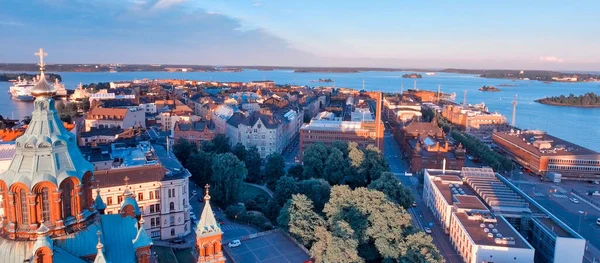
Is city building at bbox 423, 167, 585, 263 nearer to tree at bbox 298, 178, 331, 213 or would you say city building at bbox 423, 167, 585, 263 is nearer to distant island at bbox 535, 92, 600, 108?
tree at bbox 298, 178, 331, 213

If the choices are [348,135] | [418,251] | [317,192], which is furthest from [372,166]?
[418,251]

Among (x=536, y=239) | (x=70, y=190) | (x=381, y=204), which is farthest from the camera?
(x=536, y=239)

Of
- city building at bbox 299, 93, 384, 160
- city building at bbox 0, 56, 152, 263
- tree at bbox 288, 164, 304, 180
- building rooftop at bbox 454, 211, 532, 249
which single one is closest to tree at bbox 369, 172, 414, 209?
building rooftop at bbox 454, 211, 532, 249

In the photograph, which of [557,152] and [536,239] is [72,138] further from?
[557,152]

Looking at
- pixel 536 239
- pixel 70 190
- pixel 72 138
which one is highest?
pixel 72 138

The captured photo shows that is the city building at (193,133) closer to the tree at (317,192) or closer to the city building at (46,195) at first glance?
the tree at (317,192)

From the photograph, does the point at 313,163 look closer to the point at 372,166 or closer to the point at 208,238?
the point at 372,166

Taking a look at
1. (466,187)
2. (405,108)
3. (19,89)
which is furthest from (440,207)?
(19,89)
